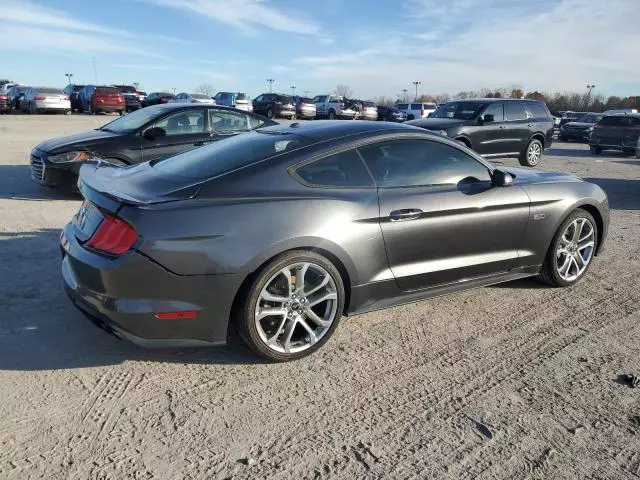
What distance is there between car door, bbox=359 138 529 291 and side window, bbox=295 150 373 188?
9 cm

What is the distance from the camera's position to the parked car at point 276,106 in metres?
34.7

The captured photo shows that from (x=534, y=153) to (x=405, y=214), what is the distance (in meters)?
11.6

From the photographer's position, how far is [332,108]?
38688mm

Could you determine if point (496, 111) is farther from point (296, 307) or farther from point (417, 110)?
point (417, 110)

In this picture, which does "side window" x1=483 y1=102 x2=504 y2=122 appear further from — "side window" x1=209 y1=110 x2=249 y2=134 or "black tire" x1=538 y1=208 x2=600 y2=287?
"black tire" x1=538 y1=208 x2=600 y2=287

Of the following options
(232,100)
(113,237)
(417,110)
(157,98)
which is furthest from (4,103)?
(113,237)

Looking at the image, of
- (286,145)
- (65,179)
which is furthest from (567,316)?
(65,179)

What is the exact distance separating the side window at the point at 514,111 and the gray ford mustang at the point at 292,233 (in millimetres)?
9564

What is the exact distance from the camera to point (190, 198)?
3.19 metres

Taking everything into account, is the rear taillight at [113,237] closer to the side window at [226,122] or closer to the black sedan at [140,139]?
the black sedan at [140,139]

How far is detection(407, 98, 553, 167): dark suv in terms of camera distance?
41.3ft

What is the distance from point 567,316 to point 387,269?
164cm

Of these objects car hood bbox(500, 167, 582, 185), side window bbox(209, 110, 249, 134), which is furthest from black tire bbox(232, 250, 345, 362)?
side window bbox(209, 110, 249, 134)

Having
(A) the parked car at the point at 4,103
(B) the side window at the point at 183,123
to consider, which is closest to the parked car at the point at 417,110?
(A) the parked car at the point at 4,103
